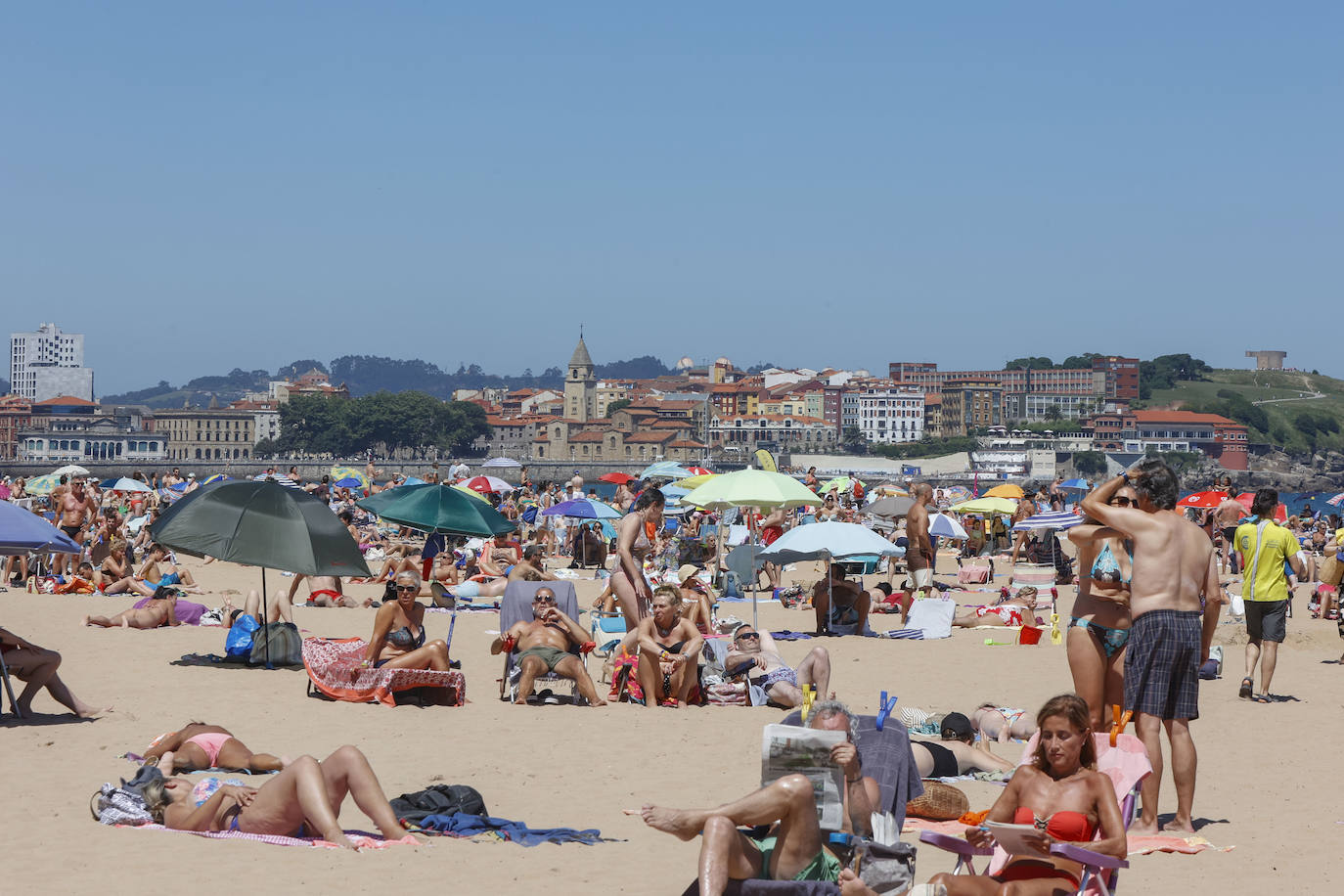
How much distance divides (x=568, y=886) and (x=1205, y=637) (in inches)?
101

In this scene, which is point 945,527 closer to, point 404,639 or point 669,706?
point 669,706

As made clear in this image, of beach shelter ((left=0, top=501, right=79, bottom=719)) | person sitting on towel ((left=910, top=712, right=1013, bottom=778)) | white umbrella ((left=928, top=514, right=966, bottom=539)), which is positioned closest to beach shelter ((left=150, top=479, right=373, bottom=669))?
beach shelter ((left=0, top=501, right=79, bottom=719))

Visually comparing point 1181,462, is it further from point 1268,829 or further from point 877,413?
point 1268,829

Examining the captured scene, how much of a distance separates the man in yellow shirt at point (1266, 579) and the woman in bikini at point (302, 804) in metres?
5.36

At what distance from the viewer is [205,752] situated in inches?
231

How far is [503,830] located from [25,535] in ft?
10.6

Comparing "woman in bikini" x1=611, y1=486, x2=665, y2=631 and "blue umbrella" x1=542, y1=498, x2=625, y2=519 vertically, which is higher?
"woman in bikini" x1=611, y1=486, x2=665, y2=631

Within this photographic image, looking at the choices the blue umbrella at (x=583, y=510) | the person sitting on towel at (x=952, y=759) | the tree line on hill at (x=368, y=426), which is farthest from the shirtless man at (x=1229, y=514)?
the tree line on hill at (x=368, y=426)

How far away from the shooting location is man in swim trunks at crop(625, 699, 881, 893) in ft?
12.8

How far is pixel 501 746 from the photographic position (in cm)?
694

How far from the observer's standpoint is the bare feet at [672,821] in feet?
13.0

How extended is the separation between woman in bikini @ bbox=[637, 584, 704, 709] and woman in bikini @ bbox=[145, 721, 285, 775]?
2.59 metres

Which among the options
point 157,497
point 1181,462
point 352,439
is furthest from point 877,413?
point 157,497

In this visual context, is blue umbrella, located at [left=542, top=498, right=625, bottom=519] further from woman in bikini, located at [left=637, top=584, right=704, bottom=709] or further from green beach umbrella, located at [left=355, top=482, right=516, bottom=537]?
woman in bikini, located at [left=637, top=584, right=704, bottom=709]
